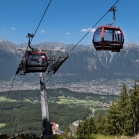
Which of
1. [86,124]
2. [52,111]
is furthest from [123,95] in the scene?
[52,111]

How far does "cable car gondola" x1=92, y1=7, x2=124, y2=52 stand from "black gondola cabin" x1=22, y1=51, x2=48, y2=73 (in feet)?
12.1

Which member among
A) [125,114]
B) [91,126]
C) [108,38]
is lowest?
[91,126]

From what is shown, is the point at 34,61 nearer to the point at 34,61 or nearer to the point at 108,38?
the point at 34,61

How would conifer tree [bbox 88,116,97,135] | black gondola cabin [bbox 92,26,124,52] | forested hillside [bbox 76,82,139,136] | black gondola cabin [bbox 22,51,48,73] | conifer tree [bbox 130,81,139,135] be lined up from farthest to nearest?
1. conifer tree [bbox 88,116,97,135]
2. forested hillside [bbox 76,82,139,136]
3. conifer tree [bbox 130,81,139,135]
4. black gondola cabin [bbox 22,51,48,73]
5. black gondola cabin [bbox 92,26,124,52]

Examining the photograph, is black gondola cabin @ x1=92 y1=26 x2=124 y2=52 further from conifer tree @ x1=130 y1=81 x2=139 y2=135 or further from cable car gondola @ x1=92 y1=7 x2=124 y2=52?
conifer tree @ x1=130 y1=81 x2=139 y2=135

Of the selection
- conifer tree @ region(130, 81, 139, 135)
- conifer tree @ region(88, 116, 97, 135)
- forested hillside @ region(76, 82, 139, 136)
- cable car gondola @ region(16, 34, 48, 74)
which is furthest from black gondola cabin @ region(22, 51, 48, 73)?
conifer tree @ region(88, 116, 97, 135)

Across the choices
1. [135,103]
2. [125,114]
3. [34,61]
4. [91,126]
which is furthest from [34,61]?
[91,126]

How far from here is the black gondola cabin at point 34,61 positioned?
479 inches

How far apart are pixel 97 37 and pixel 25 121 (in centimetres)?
12666

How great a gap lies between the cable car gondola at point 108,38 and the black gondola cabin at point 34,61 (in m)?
3.69

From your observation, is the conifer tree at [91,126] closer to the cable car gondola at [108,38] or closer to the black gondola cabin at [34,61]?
the black gondola cabin at [34,61]

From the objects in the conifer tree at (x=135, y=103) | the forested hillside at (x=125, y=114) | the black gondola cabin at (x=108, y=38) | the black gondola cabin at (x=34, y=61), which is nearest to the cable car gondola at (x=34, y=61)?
the black gondola cabin at (x=34, y=61)

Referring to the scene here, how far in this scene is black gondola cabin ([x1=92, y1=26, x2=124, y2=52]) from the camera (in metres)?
9.80

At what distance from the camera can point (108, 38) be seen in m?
9.96
